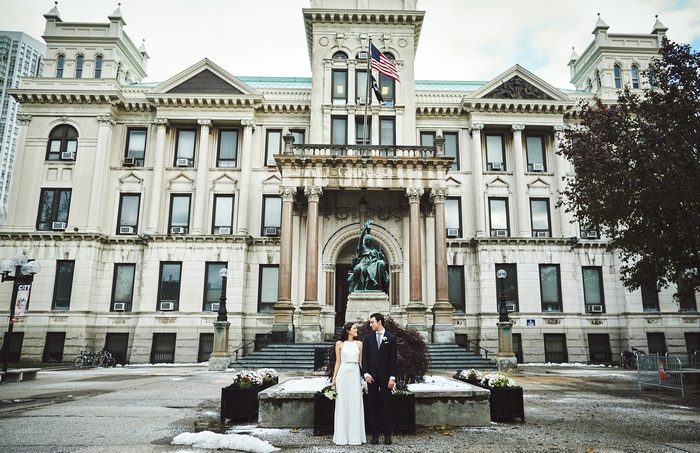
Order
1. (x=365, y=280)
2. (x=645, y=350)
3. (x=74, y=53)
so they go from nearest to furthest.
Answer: (x=365, y=280), (x=645, y=350), (x=74, y=53)

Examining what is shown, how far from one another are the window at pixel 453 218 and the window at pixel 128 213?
66.0ft

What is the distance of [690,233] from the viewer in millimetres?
16250

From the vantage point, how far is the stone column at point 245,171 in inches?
1241

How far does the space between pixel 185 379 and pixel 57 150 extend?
70.6 ft

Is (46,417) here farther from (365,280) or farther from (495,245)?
(495,245)

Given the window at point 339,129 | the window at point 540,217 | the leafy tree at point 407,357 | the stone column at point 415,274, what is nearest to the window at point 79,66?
the window at point 339,129

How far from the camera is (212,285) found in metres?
30.9

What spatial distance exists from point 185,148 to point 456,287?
19962 mm

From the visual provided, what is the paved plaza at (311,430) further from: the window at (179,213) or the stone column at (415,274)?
the window at (179,213)

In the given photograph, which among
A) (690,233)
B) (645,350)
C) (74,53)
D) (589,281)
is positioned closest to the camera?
(690,233)

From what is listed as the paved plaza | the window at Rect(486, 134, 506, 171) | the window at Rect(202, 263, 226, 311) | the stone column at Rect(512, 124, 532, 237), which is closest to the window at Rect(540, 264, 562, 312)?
the stone column at Rect(512, 124, 532, 237)

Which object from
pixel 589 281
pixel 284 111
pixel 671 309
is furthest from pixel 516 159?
pixel 284 111

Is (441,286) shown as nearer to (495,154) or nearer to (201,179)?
(495,154)

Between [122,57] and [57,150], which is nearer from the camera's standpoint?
[57,150]
